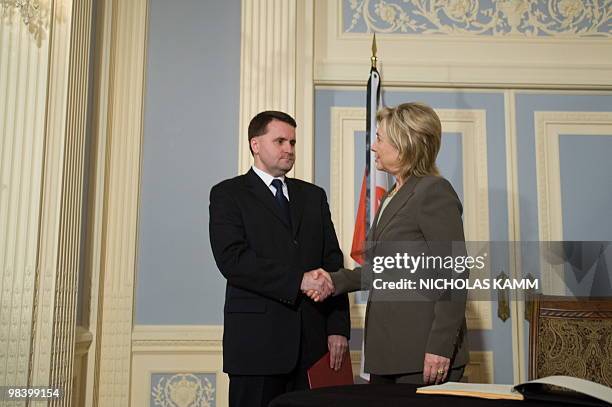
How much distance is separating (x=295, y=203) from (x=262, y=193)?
0.55 feet

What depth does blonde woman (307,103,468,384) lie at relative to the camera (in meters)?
2.26

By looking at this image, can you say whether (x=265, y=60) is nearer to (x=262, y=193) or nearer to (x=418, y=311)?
(x=262, y=193)

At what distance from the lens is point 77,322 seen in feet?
12.8

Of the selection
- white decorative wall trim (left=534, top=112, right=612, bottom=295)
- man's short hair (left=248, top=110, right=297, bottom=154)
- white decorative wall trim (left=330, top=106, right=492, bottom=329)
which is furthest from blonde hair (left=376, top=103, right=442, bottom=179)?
white decorative wall trim (left=534, top=112, right=612, bottom=295)

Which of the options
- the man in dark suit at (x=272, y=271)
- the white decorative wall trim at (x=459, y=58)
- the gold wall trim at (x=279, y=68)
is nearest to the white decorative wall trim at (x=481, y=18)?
the white decorative wall trim at (x=459, y=58)

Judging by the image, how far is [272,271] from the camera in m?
2.76

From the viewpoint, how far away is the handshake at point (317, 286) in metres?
2.78

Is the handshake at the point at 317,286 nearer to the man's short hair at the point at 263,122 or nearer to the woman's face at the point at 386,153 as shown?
the woman's face at the point at 386,153

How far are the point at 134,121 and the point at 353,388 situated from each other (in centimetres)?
323

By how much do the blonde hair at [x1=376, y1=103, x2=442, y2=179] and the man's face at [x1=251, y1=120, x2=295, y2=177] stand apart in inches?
26.2

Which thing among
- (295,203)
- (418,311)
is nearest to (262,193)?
(295,203)

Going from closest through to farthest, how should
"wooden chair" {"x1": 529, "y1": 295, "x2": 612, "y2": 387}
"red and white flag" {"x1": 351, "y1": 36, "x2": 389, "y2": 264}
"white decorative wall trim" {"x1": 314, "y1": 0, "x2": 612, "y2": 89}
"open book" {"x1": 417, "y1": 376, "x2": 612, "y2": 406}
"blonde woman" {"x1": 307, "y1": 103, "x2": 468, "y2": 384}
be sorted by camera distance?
"open book" {"x1": 417, "y1": 376, "x2": 612, "y2": 406} → "blonde woman" {"x1": 307, "y1": 103, "x2": 468, "y2": 384} → "wooden chair" {"x1": 529, "y1": 295, "x2": 612, "y2": 387} → "red and white flag" {"x1": 351, "y1": 36, "x2": 389, "y2": 264} → "white decorative wall trim" {"x1": 314, "y1": 0, "x2": 612, "y2": 89}

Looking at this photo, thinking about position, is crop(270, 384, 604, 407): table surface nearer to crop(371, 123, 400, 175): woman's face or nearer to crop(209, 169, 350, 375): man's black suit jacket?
crop(371, 123, 400, 175): woman's face

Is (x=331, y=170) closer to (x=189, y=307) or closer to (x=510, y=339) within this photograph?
(x=189, y=307)
